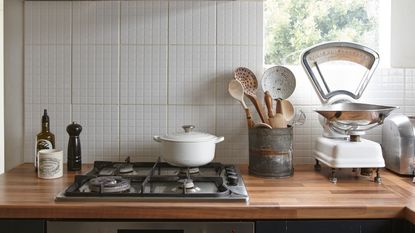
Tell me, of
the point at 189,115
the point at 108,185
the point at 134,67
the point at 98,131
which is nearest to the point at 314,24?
the point at 189,115

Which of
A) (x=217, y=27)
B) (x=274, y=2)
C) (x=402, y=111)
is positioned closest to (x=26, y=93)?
(x=217, y=27)

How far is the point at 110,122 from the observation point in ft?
5.55

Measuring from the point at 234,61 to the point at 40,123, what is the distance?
0.83m

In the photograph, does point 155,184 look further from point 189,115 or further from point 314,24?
point 314,24

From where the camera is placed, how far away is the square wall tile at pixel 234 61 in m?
1.68

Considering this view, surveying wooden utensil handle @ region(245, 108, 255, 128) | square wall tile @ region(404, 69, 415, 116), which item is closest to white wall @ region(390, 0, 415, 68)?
square wall tile @ region(404, 69, 415, 116)

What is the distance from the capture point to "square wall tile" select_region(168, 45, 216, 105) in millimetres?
1683

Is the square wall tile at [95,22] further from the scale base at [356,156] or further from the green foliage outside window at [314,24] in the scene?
the scale base at [356,156]

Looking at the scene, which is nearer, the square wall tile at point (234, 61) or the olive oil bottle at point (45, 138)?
the olive oil bottle at point (45, 138)

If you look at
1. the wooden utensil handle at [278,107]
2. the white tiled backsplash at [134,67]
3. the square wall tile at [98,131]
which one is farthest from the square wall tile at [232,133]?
the square wall tile at [98,131]

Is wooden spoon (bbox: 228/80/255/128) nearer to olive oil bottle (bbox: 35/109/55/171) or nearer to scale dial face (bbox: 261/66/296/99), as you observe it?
scale dial face (bbox: 261/66/296/99)

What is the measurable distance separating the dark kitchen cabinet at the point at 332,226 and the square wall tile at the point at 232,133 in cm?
60

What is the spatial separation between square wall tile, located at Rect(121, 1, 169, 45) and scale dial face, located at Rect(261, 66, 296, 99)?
47cm

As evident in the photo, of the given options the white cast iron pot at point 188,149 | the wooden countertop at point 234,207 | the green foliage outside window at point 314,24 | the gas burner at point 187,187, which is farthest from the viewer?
the green foliage outside window at point 314,24
